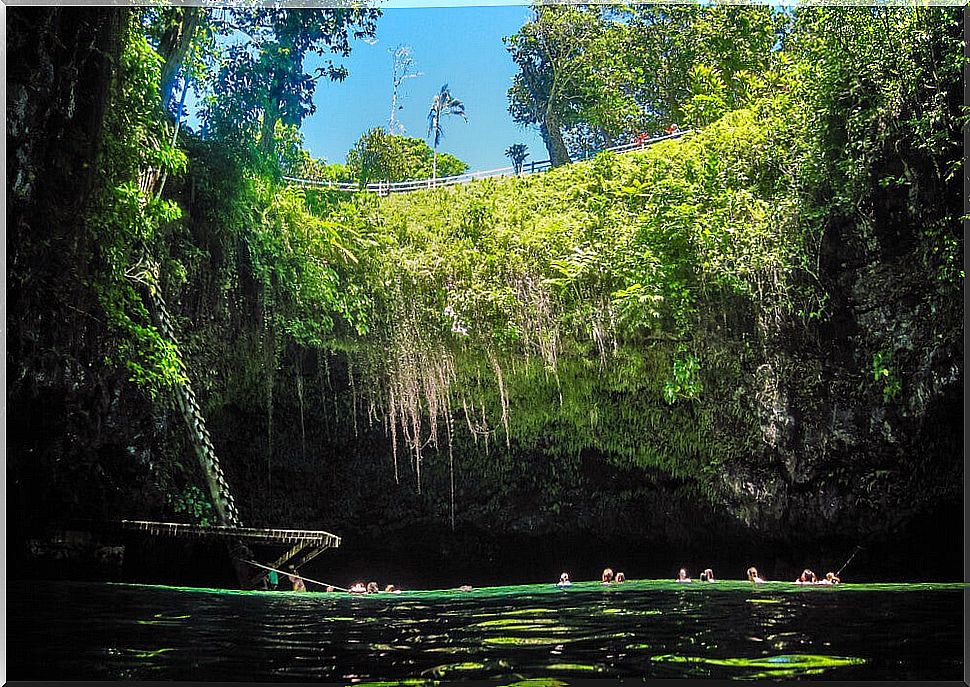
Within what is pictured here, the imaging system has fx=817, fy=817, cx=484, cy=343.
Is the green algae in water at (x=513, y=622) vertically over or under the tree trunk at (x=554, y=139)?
Result: under

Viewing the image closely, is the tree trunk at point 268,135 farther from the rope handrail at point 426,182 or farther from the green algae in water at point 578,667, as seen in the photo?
the green algae in water at point 578,667

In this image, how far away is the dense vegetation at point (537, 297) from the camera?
475 centimetres

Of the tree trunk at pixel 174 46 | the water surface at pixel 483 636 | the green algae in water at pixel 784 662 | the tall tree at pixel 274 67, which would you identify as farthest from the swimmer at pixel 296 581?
the tree trunk at pixel 174 46

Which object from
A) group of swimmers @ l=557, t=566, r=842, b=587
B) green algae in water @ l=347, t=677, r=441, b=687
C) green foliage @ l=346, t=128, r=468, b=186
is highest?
green foliage @ l=346, t=128, r=468, b=186

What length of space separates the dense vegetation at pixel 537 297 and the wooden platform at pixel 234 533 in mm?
171

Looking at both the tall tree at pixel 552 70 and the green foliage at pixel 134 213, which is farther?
the tall tree at pixel 552 70

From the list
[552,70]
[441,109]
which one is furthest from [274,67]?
[552,70]

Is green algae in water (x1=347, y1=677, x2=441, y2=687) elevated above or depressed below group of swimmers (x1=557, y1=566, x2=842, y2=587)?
below

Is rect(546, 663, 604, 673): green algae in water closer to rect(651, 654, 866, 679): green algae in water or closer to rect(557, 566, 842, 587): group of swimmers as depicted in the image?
rect(651, 654, 866, 679): green algae in water

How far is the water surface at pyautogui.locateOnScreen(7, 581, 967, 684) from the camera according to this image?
3514 millimetres

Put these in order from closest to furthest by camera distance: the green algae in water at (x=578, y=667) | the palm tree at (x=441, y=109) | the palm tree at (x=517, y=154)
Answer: the green algae in water at (x=578, y=667), the palm tree at (x=441, y=109), the palm tree at (x=517, y=154)

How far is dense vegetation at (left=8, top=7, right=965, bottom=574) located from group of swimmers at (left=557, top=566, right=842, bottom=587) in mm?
334

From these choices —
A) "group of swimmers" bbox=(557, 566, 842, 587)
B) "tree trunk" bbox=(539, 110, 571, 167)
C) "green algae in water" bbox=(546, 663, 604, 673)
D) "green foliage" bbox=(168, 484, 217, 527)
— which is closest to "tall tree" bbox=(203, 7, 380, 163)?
"tree trunk" bbox=(539, 110, 571, 167)

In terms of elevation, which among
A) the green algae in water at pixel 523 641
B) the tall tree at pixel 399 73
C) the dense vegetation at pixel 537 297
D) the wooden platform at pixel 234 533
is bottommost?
the green algae in water at pixel 523 641
